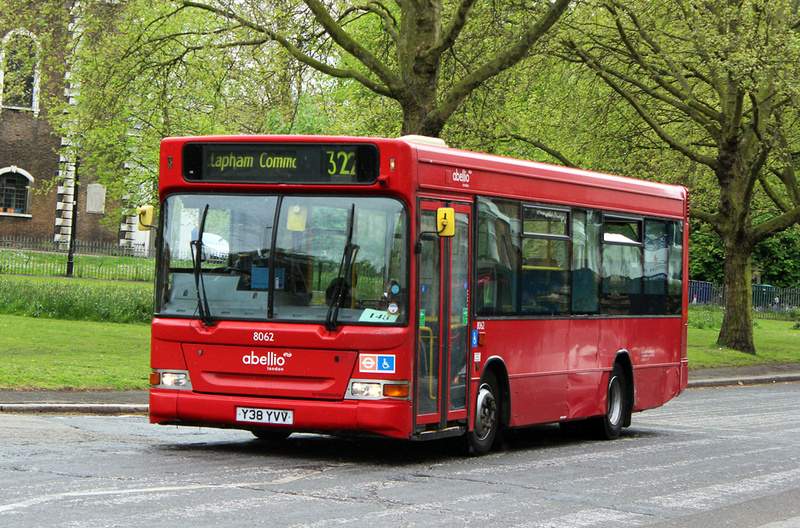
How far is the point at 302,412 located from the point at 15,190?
140 feet

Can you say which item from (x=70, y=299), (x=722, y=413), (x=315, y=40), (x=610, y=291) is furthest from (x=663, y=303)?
(x=70, y=299)

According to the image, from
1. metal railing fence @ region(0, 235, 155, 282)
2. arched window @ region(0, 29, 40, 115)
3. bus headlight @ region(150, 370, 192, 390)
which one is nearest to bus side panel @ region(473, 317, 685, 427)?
bus headlight @ region(150, 370, 192, 390)

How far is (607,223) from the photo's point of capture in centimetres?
1434

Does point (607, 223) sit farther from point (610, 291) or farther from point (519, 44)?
point (519, 44)

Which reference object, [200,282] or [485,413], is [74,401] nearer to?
[200,282]

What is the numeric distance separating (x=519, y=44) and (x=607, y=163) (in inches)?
496

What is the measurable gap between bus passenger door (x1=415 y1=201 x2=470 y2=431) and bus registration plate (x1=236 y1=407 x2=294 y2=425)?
46.7 inches

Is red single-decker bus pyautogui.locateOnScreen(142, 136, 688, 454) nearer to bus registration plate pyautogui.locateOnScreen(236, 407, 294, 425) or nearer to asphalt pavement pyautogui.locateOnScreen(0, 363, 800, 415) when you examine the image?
bus registration plate pyautogui.locateOnScreen(236, 407, 294, 425)

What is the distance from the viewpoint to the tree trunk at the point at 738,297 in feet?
105

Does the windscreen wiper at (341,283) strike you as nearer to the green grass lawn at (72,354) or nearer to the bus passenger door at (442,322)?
the bus passenger door at (442,322)

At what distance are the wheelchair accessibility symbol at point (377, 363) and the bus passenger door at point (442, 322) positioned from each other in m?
0.35

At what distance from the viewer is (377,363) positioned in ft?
33.2

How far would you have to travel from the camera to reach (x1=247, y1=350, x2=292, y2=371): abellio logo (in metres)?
10.3

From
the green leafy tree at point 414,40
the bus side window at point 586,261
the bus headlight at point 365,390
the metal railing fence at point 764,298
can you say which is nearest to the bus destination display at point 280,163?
the bus headlight at point 365,390
